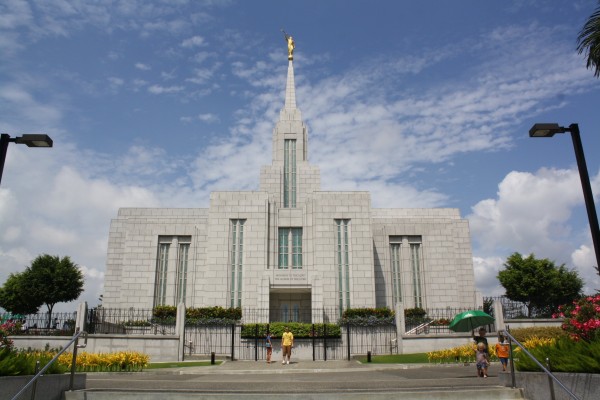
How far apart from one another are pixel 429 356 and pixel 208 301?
20.6 meters

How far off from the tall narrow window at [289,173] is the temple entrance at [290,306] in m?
8.96

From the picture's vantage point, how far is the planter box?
10641 millimetres

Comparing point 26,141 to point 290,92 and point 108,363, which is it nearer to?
point 108,363

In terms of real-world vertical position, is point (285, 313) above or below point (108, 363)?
above

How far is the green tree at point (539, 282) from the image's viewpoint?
156 ft

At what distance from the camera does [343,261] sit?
40.2m

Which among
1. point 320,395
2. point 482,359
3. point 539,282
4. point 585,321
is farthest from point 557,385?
point 539,282

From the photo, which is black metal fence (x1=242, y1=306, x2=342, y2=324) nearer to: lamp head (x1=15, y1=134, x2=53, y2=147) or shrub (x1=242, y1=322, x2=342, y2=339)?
shrub (x1=242, y1=322, x2=342, y2=339)

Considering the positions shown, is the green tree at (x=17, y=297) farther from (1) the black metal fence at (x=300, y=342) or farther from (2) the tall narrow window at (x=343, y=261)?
(2) the tall narrow window at (x=343, y=261)

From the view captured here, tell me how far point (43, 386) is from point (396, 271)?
35634mm

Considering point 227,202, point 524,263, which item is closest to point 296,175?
point 227,202

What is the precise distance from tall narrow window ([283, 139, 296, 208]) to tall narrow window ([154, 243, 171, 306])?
1118 cm

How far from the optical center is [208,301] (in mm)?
39375

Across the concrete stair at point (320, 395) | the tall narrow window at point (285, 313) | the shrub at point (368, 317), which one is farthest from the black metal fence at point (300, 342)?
the concrete stair at point (320, 395)
